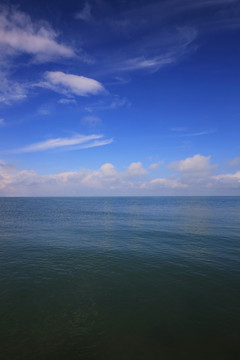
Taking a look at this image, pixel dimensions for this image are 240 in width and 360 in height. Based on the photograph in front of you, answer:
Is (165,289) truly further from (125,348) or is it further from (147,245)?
(147,245)

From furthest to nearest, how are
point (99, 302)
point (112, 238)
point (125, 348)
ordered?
point (112, 238), point (99, 302), point (125, 348)

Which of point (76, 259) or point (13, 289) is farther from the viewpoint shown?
point (76, 259)

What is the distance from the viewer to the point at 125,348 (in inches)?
457

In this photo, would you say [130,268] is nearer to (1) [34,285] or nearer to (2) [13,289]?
(1) [34,285]

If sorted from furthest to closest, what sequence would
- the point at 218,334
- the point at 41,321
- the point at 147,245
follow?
the point at 147,245
the point at 41,321
the point at 218,334

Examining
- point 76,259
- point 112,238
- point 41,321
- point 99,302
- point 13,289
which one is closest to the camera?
point 41,321

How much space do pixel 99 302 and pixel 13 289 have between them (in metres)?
9.12

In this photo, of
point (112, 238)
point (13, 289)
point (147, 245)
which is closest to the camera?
point (13, 289)

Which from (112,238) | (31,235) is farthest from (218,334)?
(31,235)

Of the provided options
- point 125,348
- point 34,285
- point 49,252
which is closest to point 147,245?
point 49,252

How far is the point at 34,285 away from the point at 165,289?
44.8ft

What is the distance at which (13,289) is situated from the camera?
18.2 m

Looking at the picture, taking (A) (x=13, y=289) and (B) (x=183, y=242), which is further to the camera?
(B) (x=183, y=242)

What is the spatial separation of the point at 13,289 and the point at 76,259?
9.26m
